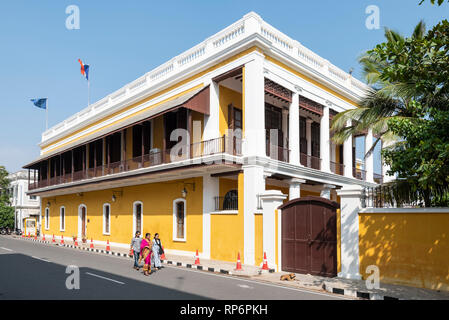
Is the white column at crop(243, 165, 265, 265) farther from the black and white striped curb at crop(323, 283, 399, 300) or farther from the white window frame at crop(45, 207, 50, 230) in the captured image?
the white window frame at crop(45, 207, 50, 230)

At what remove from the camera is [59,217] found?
3459 cm

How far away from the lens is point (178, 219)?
20.0 m

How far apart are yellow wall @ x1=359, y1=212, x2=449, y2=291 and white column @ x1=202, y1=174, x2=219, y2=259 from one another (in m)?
7.70

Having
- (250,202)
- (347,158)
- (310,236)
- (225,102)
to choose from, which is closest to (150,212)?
(225,102)

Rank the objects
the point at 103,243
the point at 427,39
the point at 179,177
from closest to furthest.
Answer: the point at 427,39 → the point at 179,177 → the point at 103,243

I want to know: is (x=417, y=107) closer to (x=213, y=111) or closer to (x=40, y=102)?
(x=213, y=111)

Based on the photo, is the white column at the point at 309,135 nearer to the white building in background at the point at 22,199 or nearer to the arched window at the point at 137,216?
the arched window at the point at 137,216

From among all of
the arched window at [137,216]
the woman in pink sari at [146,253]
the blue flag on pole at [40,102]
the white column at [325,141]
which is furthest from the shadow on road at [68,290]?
the blue flag on pole at [40,102]

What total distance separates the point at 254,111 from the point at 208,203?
4.66 meters

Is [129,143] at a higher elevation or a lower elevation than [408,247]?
higher

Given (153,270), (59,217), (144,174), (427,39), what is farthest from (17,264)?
(59,217)

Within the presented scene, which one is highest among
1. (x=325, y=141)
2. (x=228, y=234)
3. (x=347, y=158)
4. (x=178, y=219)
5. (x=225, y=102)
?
(x=225, y=102)

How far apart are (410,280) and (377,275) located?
0.90 metres

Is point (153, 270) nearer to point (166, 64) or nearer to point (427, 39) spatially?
point (427, 39)
